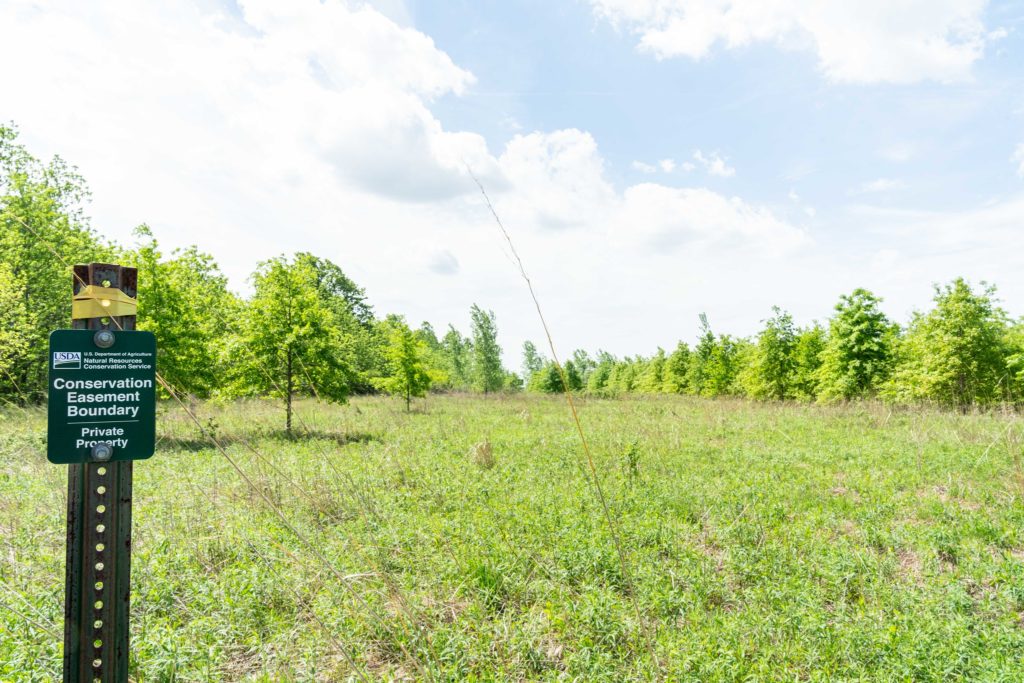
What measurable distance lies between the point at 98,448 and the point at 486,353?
3261 centimetres

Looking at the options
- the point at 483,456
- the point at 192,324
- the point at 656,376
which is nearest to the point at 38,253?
the point at 192,324

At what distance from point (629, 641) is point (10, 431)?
14.1 m

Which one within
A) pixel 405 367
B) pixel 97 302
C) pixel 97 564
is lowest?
pixel 97 564

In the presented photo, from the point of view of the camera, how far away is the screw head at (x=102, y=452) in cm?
201

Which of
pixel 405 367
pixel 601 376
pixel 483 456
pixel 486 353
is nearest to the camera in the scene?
pixel 483 456

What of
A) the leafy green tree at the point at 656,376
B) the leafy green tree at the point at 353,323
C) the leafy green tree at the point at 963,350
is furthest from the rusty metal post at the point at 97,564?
the leafy green tree at the point at 656,376

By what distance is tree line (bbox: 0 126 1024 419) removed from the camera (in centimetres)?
1352

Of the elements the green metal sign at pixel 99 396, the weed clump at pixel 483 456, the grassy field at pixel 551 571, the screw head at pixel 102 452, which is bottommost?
the grassy field at pixel 551 571

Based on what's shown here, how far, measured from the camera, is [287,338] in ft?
46.0

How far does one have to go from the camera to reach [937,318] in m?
20.8

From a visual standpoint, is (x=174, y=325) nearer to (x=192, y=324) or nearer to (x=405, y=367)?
(x=192, y=324)

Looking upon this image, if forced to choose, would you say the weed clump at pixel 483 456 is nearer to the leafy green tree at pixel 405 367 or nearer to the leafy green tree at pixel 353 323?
the leafy green tree at pixel 353 323

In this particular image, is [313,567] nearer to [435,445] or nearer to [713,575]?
[713,575]

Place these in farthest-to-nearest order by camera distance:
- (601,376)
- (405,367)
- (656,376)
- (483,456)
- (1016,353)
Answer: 1. (601,376)
2. (656,376)
3. (405,367)
4. (1016,353)
5. (483,456)
